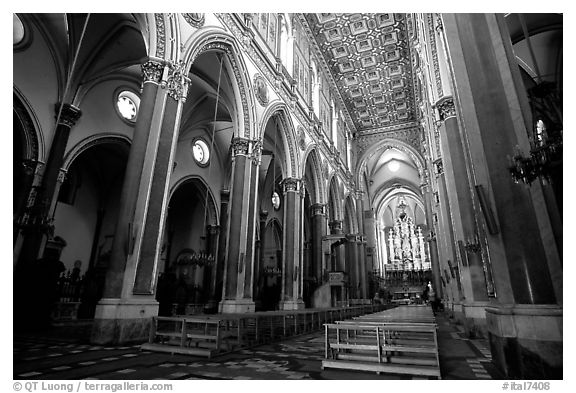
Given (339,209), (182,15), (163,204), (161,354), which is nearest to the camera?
(161,354)

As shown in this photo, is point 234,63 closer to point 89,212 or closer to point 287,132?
point 287,132

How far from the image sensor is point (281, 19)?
14234 millimetres

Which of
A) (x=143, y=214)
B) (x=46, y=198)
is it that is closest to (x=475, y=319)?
(x=143, y=214)

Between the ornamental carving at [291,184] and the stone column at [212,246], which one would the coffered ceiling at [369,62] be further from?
the stone column at [212,246]

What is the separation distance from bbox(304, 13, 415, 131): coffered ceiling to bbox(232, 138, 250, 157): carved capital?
993 centimetres

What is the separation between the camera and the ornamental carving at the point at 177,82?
7363mm

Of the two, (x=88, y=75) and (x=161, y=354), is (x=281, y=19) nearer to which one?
(x=88, y=75)

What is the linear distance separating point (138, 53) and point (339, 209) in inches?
566

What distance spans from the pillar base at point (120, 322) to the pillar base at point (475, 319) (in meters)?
6.81

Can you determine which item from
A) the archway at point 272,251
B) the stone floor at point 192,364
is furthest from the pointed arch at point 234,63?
the archway at point 272,251

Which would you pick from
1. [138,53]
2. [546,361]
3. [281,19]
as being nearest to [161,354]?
[546,361]

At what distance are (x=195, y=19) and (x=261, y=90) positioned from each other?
369 centimetres

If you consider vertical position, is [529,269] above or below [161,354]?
above

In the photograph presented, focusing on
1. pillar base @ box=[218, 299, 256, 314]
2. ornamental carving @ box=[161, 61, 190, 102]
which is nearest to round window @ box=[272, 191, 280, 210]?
pillar base @ box=[218, 299, 256, 314]
